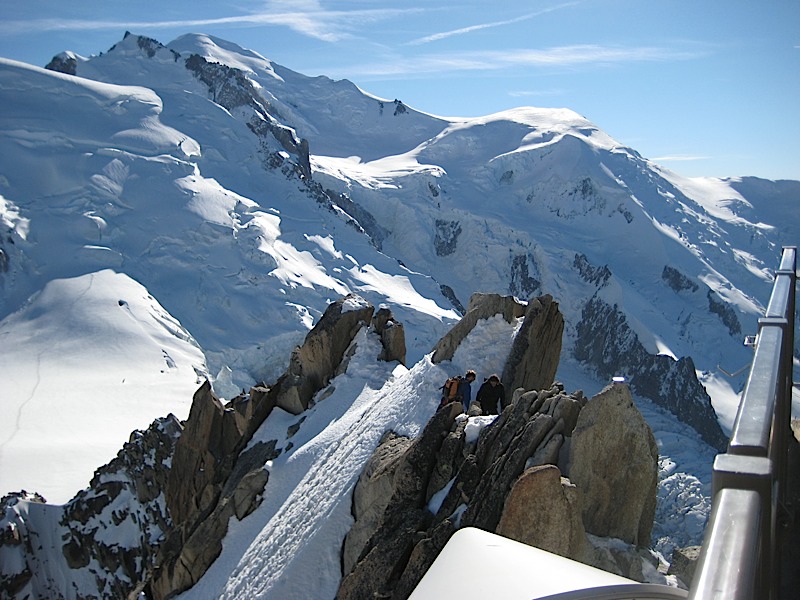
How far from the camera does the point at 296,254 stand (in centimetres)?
6406

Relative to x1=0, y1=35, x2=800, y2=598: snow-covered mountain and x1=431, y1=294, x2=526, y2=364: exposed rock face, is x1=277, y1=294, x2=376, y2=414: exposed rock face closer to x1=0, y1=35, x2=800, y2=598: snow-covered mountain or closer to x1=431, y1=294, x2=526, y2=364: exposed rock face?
x1=0, y1=35, x2=800, y2=598: snow-covered mountain

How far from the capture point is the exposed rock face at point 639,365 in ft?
276

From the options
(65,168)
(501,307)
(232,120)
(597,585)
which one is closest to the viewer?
(597,585)

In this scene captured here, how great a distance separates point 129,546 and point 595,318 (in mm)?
80272

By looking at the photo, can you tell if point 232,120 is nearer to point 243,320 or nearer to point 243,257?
point 243,257

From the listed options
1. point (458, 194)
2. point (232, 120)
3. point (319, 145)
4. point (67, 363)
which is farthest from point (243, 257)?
point (319, 145)

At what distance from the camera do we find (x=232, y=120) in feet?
262

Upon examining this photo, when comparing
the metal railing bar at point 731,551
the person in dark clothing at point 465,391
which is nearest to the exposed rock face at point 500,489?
the person in dark clothing at point 465,391

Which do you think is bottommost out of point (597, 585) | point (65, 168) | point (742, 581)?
point (65, 168)

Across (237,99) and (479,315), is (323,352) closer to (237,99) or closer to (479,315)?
(479,315)

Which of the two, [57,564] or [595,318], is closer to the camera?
[57,564]

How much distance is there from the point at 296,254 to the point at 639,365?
173 feet

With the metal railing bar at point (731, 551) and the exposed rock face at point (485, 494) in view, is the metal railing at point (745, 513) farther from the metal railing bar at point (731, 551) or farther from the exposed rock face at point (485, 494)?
the exposed rock face at point (485, 494)

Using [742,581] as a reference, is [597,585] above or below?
below
